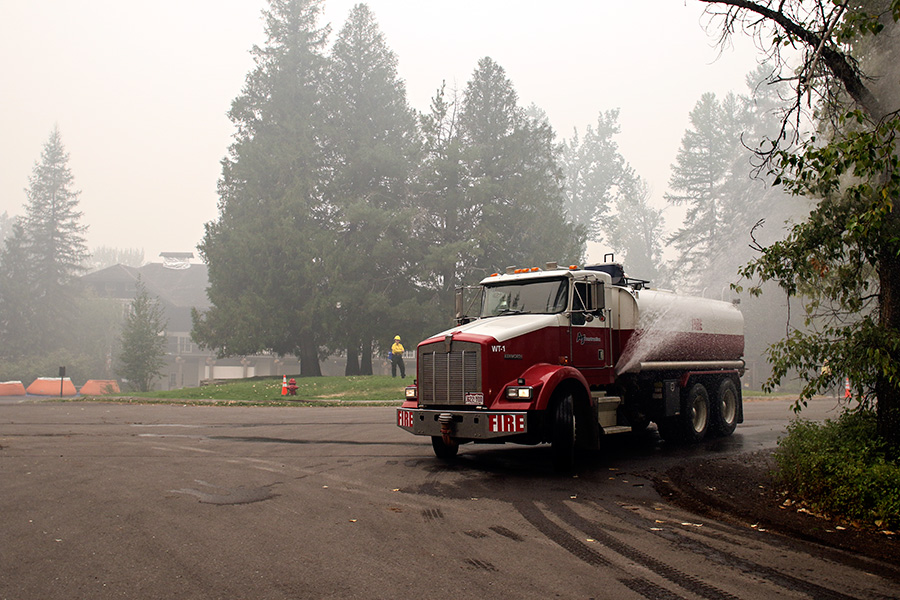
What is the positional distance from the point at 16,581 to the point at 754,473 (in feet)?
31.1

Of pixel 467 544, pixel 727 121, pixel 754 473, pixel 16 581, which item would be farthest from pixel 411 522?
pixel 727 121

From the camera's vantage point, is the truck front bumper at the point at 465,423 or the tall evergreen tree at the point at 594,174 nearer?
the truck front bumper at the point at 465,423

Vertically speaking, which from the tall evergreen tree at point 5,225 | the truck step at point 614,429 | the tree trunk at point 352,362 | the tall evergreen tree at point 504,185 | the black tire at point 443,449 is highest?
the tall evergreen tree at point 5,225

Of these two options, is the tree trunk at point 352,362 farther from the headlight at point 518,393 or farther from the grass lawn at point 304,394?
the headlight at point 518,393

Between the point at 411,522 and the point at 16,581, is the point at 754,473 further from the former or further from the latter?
the point at 16,581

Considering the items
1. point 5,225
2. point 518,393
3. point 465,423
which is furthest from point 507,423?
point 5,225

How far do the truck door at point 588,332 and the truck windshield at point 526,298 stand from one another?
0.86 feet

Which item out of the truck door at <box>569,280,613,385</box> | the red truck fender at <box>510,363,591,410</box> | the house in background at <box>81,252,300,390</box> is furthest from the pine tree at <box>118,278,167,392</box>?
the red truck fender at <box>510,363,591,410</box>

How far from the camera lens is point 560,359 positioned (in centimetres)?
1123

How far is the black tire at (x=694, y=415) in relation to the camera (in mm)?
13977

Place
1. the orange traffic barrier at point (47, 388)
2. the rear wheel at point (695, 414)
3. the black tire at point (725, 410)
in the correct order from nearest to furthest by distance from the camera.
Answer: the rear wheel at point (695, 414) → the black tire at point (725, 410) → the orange traffic barrier at point (47, 388)

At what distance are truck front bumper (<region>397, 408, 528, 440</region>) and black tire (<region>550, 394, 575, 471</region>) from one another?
2.21ft

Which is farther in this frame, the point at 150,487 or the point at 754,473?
the point at 754,473

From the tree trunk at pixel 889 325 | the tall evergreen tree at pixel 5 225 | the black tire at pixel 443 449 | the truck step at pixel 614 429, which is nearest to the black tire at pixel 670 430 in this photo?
the truck step at pixel 614 429
